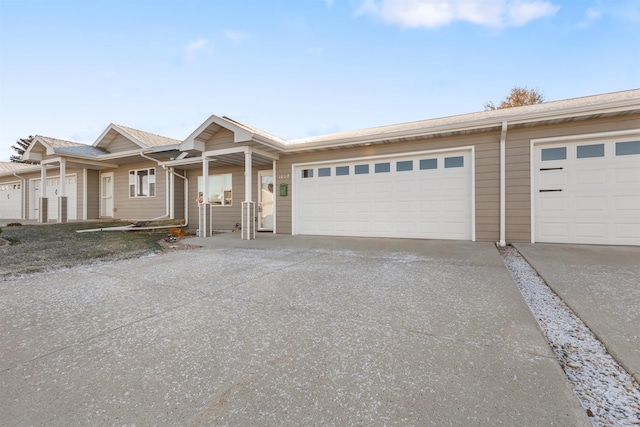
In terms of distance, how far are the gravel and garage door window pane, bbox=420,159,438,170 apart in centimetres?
496

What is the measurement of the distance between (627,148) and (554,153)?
1212 mm

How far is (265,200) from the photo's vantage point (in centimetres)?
1051

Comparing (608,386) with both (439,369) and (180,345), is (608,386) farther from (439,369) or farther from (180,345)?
(180,345)

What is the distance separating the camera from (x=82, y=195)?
13.5 m

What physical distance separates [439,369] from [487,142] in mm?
6668

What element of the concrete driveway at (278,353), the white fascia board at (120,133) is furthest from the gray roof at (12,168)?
the concrete driveway at (278,353)

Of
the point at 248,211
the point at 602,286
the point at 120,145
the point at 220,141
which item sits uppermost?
the point at 120,145

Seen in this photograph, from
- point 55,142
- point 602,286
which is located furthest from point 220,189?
point 602,286

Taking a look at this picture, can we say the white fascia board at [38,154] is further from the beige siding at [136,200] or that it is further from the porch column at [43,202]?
the beige siding at [136,200]

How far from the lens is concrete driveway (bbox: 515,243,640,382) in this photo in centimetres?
207

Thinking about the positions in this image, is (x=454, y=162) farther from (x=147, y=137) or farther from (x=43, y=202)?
(x=43, y=202)

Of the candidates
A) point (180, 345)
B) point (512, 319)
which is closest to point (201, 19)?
point (180, 345)

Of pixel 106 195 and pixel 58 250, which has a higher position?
pixel 106 195

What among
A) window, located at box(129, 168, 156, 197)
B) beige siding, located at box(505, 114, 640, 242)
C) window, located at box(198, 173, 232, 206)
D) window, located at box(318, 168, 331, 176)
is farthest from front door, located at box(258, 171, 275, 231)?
beige siding, located at box(505, 114, 640, 242)
